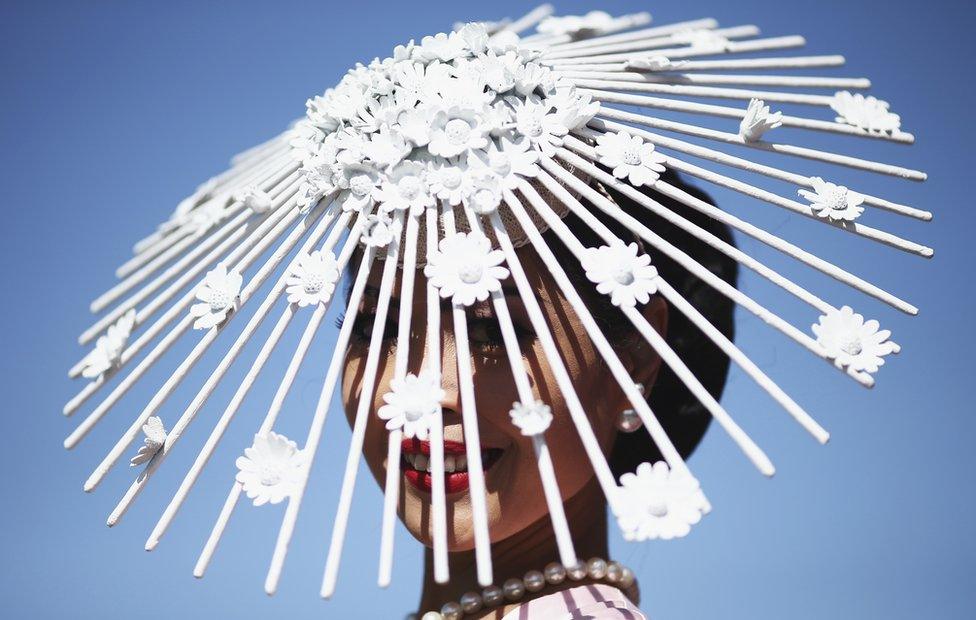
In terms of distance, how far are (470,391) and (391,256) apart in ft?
1.11

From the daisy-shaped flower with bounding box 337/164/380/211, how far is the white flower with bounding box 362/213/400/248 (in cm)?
3

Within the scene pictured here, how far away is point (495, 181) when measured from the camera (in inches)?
72.4

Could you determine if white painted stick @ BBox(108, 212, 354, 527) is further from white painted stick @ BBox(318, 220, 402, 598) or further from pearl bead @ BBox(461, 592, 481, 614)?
pearl bead @ BBox(461, 592, 481, 614)

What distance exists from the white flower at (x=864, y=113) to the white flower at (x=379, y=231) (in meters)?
0.94

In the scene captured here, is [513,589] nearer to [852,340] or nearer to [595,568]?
[595,568]

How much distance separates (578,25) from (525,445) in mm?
1157

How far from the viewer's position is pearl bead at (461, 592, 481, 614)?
2080 mm

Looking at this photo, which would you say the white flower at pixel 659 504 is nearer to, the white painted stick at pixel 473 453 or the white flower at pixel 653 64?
the white painted stick at pixel 473 453

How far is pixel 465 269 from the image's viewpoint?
5.67 feet

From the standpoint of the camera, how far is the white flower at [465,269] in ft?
5.65

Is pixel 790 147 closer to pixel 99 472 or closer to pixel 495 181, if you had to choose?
pixel 495 181

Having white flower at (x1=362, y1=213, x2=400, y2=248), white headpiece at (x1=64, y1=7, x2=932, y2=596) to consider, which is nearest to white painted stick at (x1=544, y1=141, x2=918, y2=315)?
white headpiece at (x1=64, y1=7, x2=932, y2=596)

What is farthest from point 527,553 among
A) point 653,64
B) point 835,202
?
point 653,64

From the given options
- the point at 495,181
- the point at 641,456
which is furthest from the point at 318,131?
the point at 641,456
